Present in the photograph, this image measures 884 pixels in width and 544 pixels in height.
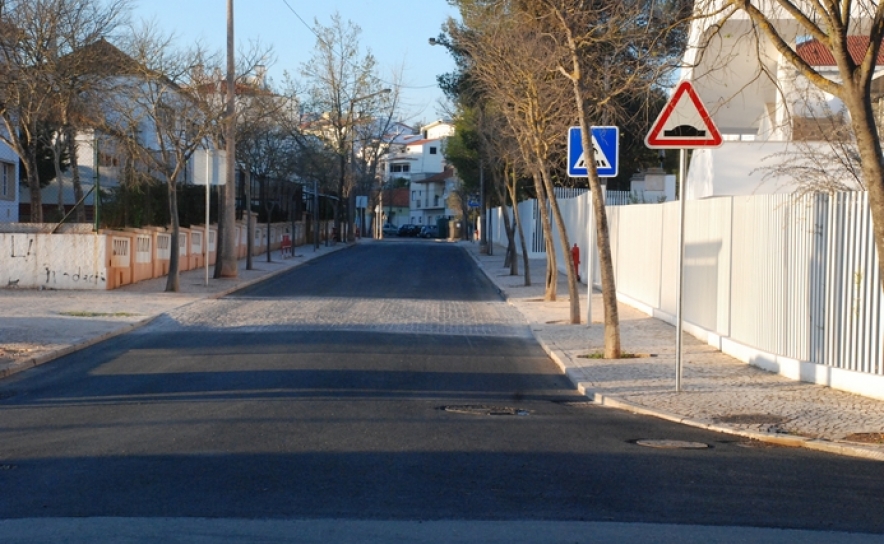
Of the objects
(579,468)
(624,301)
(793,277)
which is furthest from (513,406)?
(624,301)

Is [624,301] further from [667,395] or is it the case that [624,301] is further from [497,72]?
[667,395]

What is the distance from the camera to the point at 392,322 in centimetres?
1792

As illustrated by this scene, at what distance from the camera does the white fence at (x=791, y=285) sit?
404 inches

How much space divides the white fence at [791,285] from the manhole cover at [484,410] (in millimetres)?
3544

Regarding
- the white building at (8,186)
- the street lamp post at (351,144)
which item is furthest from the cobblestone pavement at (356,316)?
the street lamp post at (351,144)

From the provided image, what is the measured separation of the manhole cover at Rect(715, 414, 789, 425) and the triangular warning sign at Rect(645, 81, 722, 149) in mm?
2865

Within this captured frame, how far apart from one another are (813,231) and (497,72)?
→ 9.97m

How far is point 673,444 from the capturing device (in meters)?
8.36

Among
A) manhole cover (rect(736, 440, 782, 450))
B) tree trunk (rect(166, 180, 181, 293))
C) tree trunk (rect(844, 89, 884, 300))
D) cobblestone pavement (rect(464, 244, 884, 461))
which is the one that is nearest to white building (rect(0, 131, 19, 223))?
tree trunk (rect(166, 180, 181, 293))

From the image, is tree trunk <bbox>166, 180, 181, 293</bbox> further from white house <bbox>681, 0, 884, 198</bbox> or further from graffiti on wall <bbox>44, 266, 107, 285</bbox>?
white house <bbox>681, 0, 884, 198</bbox>

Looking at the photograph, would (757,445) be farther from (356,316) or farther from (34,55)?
(34,55)

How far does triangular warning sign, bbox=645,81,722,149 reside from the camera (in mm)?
10383

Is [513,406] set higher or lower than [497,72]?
lower

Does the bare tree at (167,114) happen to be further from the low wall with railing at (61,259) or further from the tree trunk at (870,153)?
the tree trunk at (870,153)
